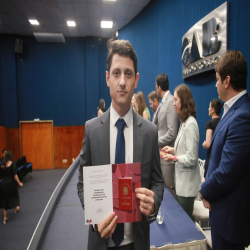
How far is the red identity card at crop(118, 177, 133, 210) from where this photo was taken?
75 centimetres

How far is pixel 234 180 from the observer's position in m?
1.11

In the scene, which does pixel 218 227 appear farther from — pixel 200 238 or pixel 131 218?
pixel 131 218

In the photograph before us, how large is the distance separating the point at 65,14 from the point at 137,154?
6.28 m

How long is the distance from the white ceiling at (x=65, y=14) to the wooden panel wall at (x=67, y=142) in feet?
→ 12.1

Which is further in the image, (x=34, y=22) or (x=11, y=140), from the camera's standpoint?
(x=11, y=140)

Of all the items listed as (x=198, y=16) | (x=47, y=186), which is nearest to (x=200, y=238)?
(x=198, y=16)

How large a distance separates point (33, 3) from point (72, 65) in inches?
116

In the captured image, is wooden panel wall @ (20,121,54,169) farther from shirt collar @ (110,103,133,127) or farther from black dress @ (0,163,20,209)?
shirt collar @ (110,103,133,127)

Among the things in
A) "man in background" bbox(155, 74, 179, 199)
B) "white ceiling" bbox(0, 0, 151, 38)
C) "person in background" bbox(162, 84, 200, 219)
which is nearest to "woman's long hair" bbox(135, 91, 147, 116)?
"man in background" bbox(155, 74, 179, 199)

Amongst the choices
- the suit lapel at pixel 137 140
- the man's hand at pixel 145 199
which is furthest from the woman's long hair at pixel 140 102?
the man's hand at pixel 145 199

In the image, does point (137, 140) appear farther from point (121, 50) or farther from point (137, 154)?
point (121, 50)

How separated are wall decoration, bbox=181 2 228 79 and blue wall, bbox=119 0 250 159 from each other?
88 mm

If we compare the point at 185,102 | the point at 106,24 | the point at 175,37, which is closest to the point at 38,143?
the point at 106,24

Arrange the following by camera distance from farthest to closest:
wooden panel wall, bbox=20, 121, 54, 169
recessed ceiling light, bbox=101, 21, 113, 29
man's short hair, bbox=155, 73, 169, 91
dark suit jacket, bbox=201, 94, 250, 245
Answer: wooden panel wall, bbox=20, 121, 54, 169
recessed ceiling light, bbox=101, 21, 113, 29
man's short hair, bbox=155, 73, 169, 91
dark suit jacket, bbox=201, 94, 250, 245
